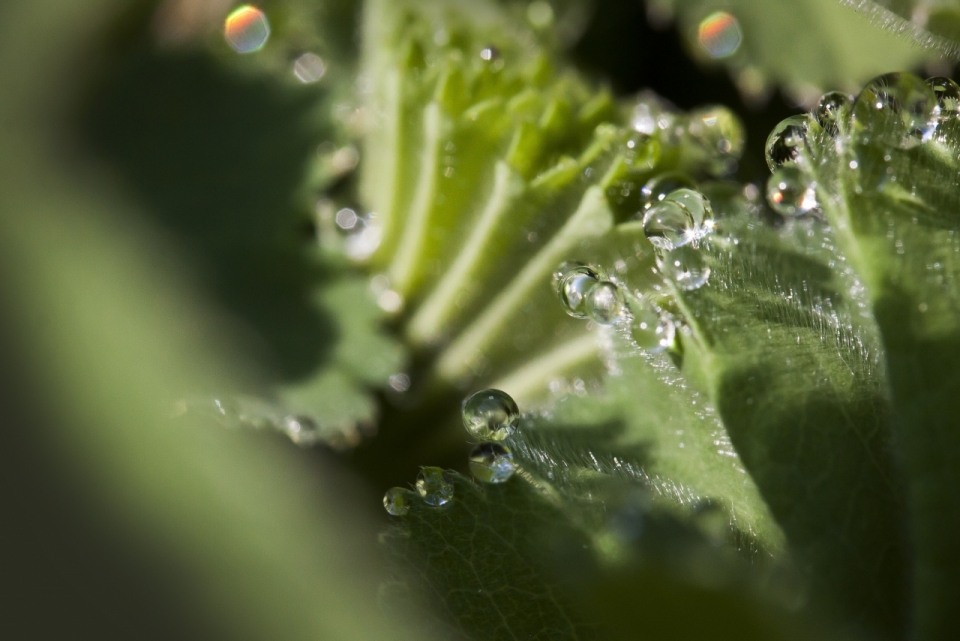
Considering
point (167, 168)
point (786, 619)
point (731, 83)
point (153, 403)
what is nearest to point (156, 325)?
point (153, 403)

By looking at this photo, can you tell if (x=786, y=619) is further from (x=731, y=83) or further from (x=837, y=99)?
(x=731, y=83)

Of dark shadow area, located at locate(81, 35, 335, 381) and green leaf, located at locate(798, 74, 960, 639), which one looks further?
dark shadow area, located at locate(81, 35, 335, 381)

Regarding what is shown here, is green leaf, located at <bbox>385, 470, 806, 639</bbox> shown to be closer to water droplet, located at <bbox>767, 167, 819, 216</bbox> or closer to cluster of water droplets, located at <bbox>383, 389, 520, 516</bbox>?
cluster of water droplets, located at <bbox>383, 389, 520, 516</bbox>

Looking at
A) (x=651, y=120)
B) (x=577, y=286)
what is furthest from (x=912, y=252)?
(x=651, y=120)

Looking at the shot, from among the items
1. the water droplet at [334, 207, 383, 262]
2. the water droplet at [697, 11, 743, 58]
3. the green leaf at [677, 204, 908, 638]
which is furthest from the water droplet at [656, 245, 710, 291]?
the water droplet at [697, 11, 743, 58]

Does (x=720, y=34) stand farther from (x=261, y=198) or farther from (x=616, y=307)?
(x=616, y=307)

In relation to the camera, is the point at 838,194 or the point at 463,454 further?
the point at 463,454

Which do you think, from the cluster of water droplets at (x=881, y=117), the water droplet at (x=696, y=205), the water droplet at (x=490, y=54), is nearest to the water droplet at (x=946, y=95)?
the cluster of water droplets at (x=881, y=117)
